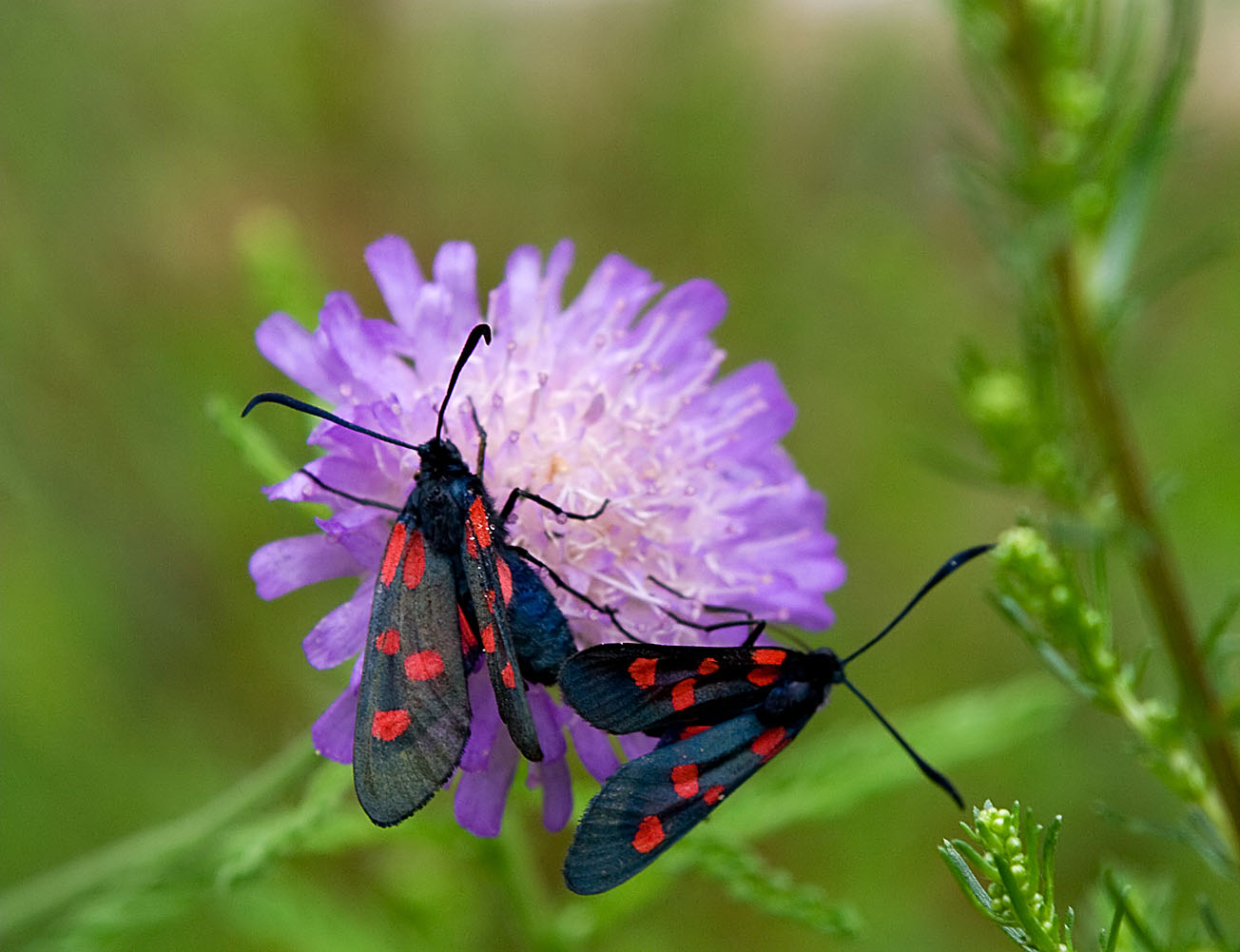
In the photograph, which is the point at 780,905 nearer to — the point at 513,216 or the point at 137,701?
the point at 137,701

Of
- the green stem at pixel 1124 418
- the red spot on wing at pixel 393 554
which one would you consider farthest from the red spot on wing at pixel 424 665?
the green stem at pixel 1124 418

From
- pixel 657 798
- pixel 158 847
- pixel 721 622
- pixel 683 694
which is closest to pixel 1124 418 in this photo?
pixel 721 622

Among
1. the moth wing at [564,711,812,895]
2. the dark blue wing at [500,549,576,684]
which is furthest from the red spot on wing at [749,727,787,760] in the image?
the dark blue wing at [500,549,576,684]

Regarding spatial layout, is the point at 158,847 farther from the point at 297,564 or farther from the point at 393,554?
the point at 393,554

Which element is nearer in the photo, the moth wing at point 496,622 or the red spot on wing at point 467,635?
the moth wing at point 496,622

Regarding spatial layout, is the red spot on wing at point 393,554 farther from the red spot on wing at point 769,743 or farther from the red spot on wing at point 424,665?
the red spot on wing at point 769,743

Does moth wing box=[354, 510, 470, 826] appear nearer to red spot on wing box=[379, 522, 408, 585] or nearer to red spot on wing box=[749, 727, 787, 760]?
red spot on wing box=[379, 522, 408, 585]
